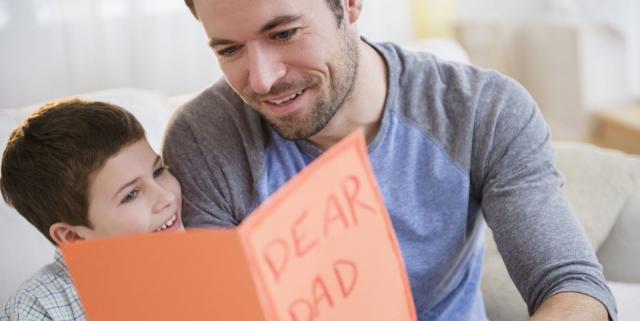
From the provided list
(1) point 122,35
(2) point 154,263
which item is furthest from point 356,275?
(1) point 122,35

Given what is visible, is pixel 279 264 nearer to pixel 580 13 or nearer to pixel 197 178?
pixel 197 178

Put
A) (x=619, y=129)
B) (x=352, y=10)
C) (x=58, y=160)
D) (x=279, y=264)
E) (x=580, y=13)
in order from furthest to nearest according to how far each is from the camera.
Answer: (x=580, y=13)
(x=619, y=129)
(x=352, y=10)
(x=58, y=160)
(x=279, y=264)

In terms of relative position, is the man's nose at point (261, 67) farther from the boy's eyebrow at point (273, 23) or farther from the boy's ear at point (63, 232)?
the boy's ear at point (63, 232)

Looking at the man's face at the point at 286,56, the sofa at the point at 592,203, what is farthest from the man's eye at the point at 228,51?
the sofa at the point at 592,203

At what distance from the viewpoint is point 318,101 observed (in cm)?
113

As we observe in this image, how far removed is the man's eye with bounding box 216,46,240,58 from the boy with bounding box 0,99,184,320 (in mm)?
178

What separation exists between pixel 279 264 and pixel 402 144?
644 millimetres

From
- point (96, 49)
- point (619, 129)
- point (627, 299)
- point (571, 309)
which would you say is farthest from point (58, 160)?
point (619, 129)

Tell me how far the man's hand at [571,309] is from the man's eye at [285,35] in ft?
1.54

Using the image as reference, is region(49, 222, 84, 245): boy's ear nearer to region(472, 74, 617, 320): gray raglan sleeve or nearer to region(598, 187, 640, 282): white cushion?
region(472, 74, 617, 320): gray raglan sleeve

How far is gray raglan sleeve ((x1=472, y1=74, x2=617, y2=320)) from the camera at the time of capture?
104cm

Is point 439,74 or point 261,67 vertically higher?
point 261,67

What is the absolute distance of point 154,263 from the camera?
651 mm

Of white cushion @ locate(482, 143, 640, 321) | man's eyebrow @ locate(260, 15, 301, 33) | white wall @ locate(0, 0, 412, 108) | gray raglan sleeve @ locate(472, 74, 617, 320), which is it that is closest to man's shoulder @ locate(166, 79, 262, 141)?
man's eyebrow @ locate(260, 15, 301, 33)
